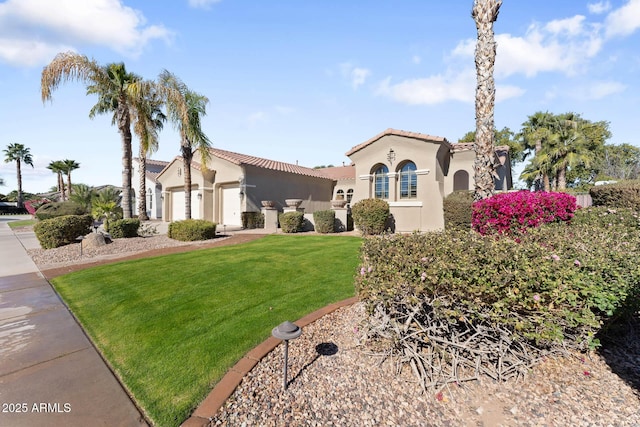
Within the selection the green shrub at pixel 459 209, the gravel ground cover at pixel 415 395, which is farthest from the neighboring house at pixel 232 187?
the gravel ground cover at pixel 415 395

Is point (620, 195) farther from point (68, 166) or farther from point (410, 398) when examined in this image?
point (68, 166)

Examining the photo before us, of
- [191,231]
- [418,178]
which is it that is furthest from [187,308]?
[418,178]

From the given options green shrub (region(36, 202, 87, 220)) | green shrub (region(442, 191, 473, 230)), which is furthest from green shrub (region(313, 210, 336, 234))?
green shrub (region(36, 202, 87, 220))

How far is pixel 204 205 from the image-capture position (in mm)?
20984

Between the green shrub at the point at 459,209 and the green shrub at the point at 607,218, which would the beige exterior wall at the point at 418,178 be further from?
the green shrub at the point at 607,218

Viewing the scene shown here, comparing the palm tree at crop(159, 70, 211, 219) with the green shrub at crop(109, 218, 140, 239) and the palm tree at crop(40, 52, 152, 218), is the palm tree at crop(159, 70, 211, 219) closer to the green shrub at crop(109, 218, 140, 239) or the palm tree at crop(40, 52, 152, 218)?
the palm tree at crop(40, 52, 152, 218)

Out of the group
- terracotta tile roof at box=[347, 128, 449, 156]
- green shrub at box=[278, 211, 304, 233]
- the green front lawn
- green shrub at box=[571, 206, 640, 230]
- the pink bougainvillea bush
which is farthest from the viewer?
green shrub at box=[278, 211, 304, 233]

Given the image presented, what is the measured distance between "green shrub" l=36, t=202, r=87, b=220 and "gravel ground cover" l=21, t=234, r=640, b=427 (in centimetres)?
2540

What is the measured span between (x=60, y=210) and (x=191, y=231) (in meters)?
15.9

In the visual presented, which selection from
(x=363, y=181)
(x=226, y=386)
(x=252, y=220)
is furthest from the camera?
(x=252, y=220)

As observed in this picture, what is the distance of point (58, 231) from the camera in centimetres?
1146

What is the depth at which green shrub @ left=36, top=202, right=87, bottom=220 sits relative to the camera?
20.8 meters

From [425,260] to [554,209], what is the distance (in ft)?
18.2

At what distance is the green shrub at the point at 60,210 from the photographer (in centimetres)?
2084
